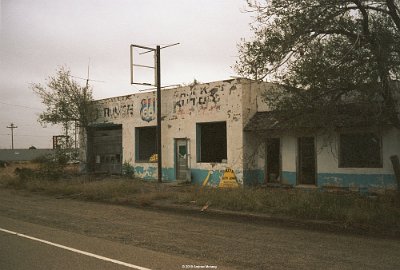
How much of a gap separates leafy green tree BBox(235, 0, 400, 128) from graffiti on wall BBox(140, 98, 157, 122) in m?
12.1

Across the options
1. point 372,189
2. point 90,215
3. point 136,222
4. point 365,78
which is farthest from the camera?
point 372,189

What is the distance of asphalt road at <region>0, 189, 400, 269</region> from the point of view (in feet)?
24.3

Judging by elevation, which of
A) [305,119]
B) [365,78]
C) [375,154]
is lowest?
[375,154]

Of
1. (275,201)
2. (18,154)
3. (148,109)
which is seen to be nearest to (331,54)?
(275,201)

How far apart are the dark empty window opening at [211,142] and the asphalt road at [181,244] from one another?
837 cm

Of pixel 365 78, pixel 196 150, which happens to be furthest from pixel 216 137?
pixel 365 78

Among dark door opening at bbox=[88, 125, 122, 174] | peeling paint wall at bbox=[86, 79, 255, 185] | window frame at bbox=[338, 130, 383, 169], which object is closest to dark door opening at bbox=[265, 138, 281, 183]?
peeling paint wall at bbox=[86, 79, 255, 185]

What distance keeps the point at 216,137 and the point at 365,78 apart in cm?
1163

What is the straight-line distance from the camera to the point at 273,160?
1997cm

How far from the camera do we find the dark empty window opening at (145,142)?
2555 cm

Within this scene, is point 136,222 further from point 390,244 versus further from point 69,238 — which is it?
point 390,244

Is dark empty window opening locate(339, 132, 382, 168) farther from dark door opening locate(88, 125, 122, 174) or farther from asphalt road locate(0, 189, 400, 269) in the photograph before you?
dark door opening locate(88, 125, 122, 174)

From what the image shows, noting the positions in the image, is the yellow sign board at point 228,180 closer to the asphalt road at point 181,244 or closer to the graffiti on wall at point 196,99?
the graffiti on wall at point 196,99

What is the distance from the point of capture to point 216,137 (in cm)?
2233
